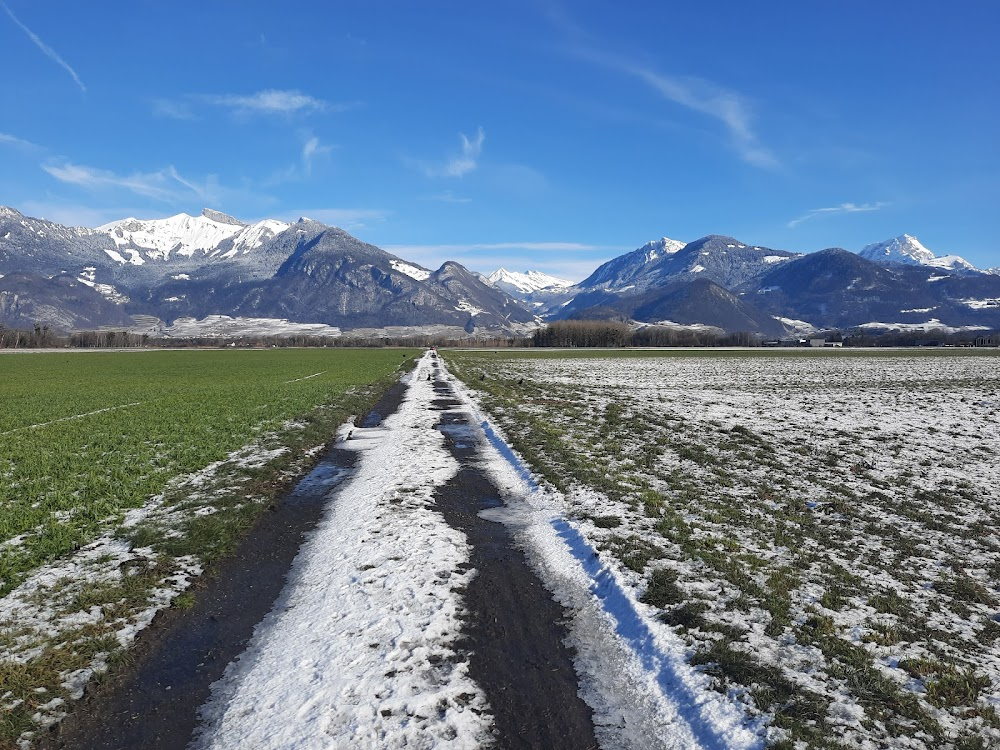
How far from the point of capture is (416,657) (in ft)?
20.1

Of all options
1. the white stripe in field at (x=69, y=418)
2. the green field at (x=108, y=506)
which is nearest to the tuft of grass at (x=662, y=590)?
the green field at (x=108, y=506)

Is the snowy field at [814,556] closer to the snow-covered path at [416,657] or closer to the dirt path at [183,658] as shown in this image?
the snow-covered path at [416,657]

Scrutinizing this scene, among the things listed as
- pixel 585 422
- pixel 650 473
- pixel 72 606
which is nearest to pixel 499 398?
pixel 585 422

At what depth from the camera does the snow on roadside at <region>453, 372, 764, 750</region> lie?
4980mm

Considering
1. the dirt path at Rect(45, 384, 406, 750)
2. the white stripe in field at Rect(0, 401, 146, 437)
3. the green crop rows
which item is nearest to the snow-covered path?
the dirt path at Rect(45, 384, 406, 750)

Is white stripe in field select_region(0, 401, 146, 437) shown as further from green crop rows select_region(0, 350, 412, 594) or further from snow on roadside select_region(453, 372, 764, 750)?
snow on roadside select_region(453, 372, 764, 750)

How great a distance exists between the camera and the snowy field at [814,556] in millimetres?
5418

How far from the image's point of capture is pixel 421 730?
195 inches

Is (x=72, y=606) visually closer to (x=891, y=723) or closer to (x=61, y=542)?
(x=61, y=542)

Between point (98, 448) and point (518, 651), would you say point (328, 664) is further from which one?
point (98, 448)

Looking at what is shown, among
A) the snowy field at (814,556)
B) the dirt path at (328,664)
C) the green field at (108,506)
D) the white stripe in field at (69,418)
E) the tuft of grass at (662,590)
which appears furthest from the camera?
the white stripe in field at (69,418)

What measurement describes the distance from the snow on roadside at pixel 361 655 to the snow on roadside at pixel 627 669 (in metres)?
1.28

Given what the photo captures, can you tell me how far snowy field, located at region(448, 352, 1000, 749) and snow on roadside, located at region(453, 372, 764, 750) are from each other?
20 centimetres

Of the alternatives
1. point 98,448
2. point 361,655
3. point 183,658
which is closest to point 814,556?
point 361,655
